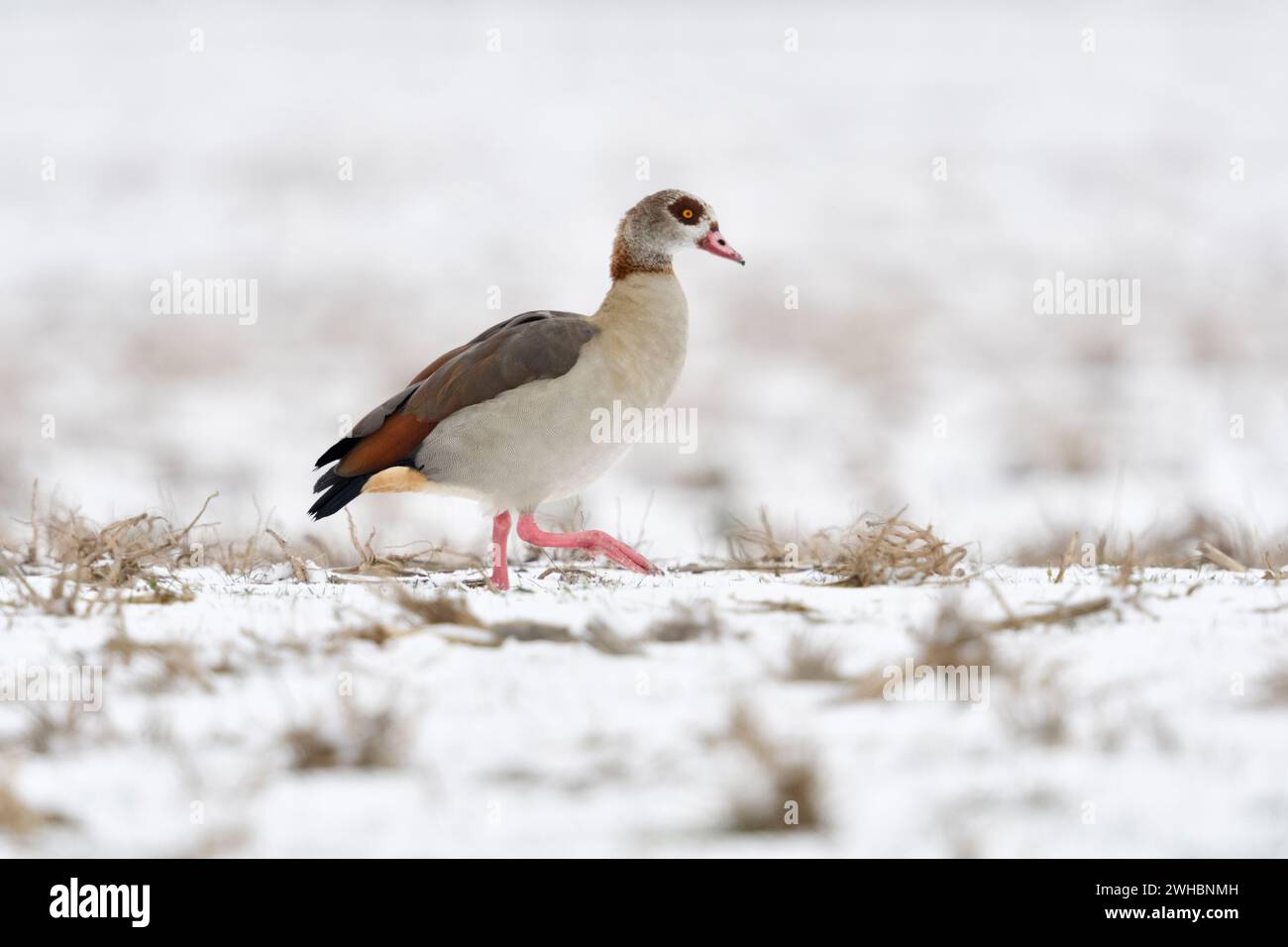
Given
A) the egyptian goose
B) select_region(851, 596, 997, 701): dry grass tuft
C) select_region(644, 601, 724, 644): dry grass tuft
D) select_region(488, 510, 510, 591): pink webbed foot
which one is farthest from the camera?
the egyptian goose

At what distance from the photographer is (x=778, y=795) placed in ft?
8.49

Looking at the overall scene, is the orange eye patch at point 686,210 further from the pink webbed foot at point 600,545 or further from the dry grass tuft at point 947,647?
the dry grass tuft at point 947,647

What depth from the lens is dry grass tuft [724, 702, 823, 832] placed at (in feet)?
8.41

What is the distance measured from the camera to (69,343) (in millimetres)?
14477

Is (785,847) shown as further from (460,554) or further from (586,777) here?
(460,554)

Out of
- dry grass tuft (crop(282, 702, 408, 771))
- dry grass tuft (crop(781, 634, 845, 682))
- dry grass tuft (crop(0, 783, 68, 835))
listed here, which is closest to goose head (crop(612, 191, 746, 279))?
dry grass tuft (crop(781, 634, 845, 682))

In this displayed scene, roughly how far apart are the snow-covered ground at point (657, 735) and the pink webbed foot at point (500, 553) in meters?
0.81

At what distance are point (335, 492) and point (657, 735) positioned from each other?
2.64 metres

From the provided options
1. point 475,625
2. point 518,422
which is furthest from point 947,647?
point 518,422

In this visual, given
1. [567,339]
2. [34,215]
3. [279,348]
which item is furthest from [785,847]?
[34,215]

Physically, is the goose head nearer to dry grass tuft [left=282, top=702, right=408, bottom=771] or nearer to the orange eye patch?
the orange eye patch

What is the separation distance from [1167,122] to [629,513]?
1611cm

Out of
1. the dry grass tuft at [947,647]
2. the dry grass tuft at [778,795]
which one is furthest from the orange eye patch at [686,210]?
the dry grass tuft at [778,795]

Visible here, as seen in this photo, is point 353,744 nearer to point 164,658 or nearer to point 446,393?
point 164,658
